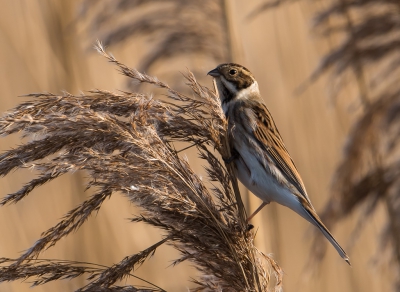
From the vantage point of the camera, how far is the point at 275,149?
258cm

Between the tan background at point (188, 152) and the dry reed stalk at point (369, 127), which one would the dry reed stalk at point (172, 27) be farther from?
the dry reed stalk at point (369, 127)

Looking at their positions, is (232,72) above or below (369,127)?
above

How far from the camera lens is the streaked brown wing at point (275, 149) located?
8.35 feet

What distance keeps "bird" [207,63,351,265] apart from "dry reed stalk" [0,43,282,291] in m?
0.61

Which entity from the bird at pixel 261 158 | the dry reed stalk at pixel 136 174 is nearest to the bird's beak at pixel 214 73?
the bird at pixel 261 158

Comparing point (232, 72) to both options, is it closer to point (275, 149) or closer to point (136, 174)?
point (275, 149)

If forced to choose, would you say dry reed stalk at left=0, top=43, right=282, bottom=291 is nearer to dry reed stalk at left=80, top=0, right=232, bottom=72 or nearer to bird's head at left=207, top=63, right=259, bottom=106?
bird's head at left=207, top=63, right=259, bottom=106

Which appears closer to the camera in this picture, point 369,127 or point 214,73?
point 214,73

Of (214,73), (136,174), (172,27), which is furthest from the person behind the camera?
(172,27)

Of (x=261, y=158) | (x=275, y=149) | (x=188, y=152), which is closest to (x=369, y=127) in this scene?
(x=275, y=149)

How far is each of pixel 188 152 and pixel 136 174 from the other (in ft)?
8.67

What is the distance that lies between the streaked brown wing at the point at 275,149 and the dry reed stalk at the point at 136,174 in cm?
78

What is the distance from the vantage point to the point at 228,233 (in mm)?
1689

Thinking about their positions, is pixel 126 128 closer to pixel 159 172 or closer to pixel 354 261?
pixel 159 172
